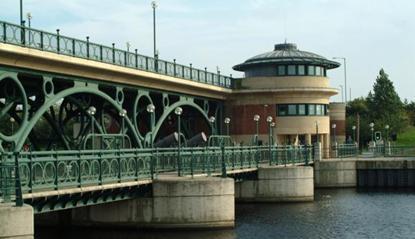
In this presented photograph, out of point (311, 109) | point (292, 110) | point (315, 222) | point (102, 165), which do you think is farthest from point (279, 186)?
point (102, 165)

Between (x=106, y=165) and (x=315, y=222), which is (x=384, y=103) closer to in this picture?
(x=315, y=222)

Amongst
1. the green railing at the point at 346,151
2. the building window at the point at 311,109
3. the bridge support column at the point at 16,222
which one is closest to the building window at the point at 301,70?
the building window at the point at 311,109

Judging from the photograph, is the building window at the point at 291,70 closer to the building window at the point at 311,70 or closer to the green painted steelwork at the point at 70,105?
the building window at the point at 311,70

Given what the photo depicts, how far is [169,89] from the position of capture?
4869 centimetres

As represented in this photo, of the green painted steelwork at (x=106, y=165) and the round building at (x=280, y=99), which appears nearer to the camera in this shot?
the green painted steelwork at (x=106, y=165)

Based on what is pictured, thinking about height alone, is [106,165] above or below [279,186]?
above

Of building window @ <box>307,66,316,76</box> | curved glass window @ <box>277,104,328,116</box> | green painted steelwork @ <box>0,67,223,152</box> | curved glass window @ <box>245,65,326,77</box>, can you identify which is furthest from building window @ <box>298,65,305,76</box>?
green painted steelwork @ <box>0,67,223,152</box>

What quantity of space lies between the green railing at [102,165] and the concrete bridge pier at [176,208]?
48.5 inches

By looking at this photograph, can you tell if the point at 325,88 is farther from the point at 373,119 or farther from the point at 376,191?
the point at 373,119

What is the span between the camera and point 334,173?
190 feet

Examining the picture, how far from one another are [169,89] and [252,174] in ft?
27.3

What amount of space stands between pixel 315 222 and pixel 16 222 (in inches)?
753

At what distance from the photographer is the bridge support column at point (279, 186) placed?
46.0 metres

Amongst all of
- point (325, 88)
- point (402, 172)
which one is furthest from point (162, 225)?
point (325, 88)
